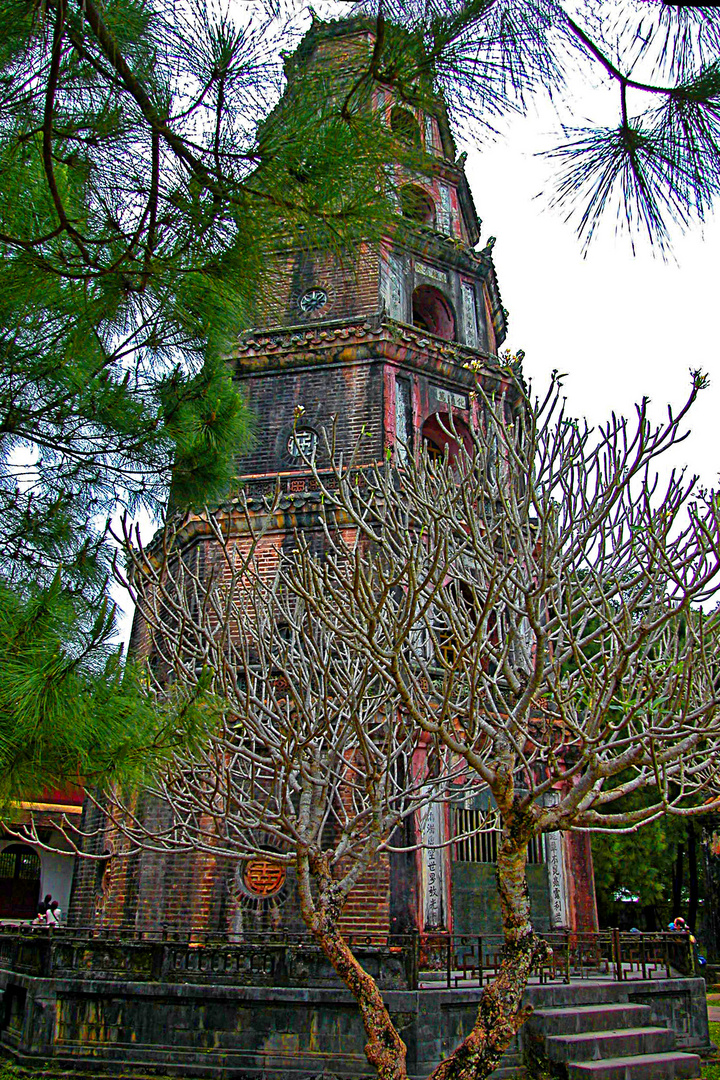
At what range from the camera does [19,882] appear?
28.0 m

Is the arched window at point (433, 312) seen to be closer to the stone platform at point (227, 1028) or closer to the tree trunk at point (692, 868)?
the stone platform at point (227, 1028)

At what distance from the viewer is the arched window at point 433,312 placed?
20.0 metres

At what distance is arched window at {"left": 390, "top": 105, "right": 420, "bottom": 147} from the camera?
15.2ft

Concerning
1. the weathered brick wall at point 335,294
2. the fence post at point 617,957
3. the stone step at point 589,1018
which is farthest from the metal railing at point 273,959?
the weathered brick wall at point 335,294

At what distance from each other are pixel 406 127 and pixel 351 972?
255 inches

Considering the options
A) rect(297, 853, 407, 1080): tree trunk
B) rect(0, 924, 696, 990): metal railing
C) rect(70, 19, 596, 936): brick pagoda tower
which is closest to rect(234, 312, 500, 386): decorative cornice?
A: rect(70, 19, 596, 936): brick pagoda tower

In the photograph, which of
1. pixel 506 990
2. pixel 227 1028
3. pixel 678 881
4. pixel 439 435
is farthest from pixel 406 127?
pixel 678 881

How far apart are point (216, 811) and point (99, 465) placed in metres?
4.50

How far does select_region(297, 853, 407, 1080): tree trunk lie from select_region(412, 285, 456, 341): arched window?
14056mm

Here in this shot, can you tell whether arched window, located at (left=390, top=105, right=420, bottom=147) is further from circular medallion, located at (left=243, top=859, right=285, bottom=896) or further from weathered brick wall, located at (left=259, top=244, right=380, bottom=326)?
weathered brick wall, located at (left=259, top=244, right=380, bottom=326)

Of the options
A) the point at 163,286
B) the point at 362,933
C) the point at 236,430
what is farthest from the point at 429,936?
the point at 163,286

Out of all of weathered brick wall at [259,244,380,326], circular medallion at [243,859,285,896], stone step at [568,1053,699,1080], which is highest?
weathered brick wall at [259,244,380,326]

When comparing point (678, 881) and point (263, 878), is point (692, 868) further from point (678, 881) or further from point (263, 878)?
point (263, 878)

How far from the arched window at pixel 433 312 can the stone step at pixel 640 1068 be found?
14267 mm
